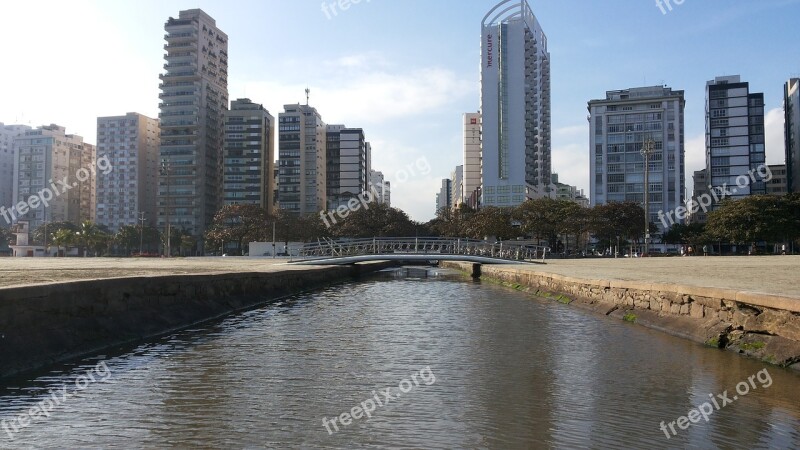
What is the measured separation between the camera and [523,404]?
30.5 feet

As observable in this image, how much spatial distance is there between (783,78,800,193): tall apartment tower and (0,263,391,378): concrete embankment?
16604 centimetres

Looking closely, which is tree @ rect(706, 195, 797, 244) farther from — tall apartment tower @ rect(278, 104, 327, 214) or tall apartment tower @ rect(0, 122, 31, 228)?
tall apartment tower @ rect(0, 122, 31, 228)

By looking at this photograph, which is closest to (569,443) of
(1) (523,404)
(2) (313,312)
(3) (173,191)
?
(1) (523,404)

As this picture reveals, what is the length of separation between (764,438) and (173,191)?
15919 centimetres

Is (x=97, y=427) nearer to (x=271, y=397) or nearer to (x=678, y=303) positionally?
(x=271, y=397)

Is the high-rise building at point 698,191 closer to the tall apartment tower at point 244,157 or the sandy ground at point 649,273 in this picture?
the tall apartment tower at point 244,157

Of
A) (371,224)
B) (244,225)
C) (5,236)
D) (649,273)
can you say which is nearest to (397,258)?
(649,273)

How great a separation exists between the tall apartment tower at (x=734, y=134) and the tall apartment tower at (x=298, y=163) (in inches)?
4179

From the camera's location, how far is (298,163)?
562ft

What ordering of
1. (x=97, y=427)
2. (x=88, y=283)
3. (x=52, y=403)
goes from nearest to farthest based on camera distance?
(x=97, y=427), (x=52, y=403), (x=88, y=283)

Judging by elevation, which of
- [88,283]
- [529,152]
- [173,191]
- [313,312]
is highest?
[529,152]

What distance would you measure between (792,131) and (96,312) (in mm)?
185448

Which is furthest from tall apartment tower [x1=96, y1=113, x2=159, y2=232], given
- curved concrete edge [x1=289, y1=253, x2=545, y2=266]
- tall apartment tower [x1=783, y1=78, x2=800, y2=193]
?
tall apartment tower [x1=783, y1=78, x2=800, y2=193]

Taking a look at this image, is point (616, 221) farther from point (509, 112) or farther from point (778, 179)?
point (778, 179)
